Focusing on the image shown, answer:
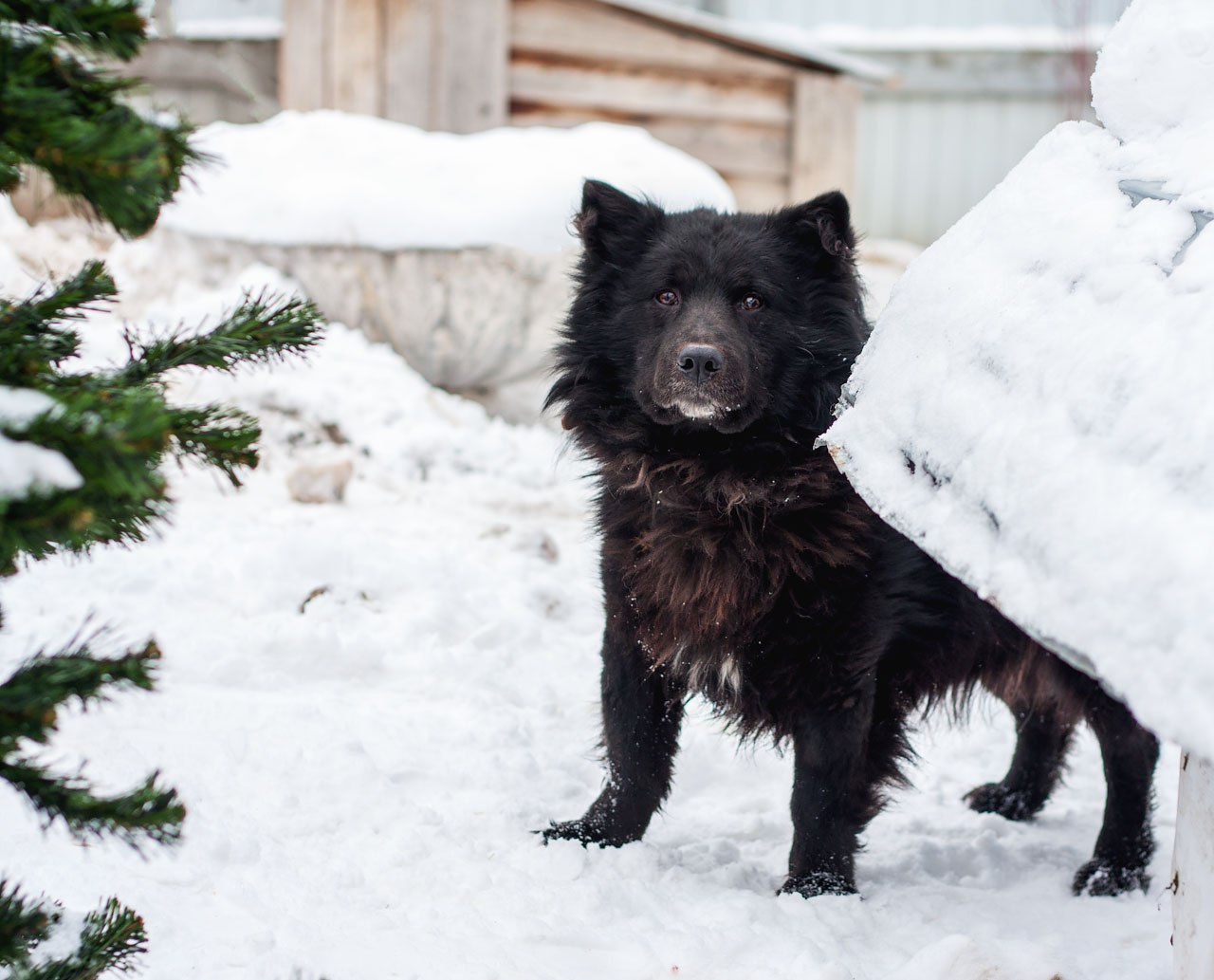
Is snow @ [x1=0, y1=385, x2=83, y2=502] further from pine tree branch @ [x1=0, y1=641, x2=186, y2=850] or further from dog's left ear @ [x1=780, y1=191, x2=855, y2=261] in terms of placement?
dog's left ear @ [x1=780, y1=191, x2=855, y2=261]

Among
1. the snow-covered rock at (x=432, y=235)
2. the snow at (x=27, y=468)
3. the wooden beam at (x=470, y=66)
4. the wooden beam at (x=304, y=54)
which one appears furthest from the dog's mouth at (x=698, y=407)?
the wooden beam at (x=304, y=54)

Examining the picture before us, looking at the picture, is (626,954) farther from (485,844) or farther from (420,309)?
(420,309)

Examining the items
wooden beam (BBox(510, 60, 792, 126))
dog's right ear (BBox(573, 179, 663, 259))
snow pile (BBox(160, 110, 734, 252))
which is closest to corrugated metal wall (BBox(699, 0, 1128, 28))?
wooden beam (BBox(510, 60, 792, 126))

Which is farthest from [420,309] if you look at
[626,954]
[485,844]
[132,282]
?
[626,954]

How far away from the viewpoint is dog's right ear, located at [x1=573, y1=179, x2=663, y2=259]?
3.16m

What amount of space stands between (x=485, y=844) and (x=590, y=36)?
262 inches

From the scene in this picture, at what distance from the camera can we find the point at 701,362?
274cm

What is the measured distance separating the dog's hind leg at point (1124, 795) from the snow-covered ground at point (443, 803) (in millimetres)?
98

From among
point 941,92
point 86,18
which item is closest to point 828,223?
point 86,18

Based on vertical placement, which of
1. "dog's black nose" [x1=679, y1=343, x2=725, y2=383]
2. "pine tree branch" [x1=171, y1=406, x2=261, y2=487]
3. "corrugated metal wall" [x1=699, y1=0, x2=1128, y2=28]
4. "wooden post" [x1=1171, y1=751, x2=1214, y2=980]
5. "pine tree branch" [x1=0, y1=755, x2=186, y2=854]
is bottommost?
"wooden post" [x1=1171, y1=751, x2=1214, y2=980]

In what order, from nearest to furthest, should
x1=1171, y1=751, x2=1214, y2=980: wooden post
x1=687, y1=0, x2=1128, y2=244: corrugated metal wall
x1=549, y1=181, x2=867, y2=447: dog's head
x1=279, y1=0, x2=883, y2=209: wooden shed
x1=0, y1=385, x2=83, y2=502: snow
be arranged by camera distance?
x1=0, y1=385, x2=83, y2=502: snow → x1=1171, y1=751, x2=1214, y2=980: wooden post → x1=549, y1=181, x2=867, y2=447: dog's head → x1=279, y1=0, x2=883, y2=209: wooden shed → x1=687, y1=0, x2=1128, y2=244: corrugated metal wall

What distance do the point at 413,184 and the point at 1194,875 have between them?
5849mm

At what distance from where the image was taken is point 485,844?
111 inches

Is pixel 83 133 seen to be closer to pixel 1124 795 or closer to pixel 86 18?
pixel 86 18
